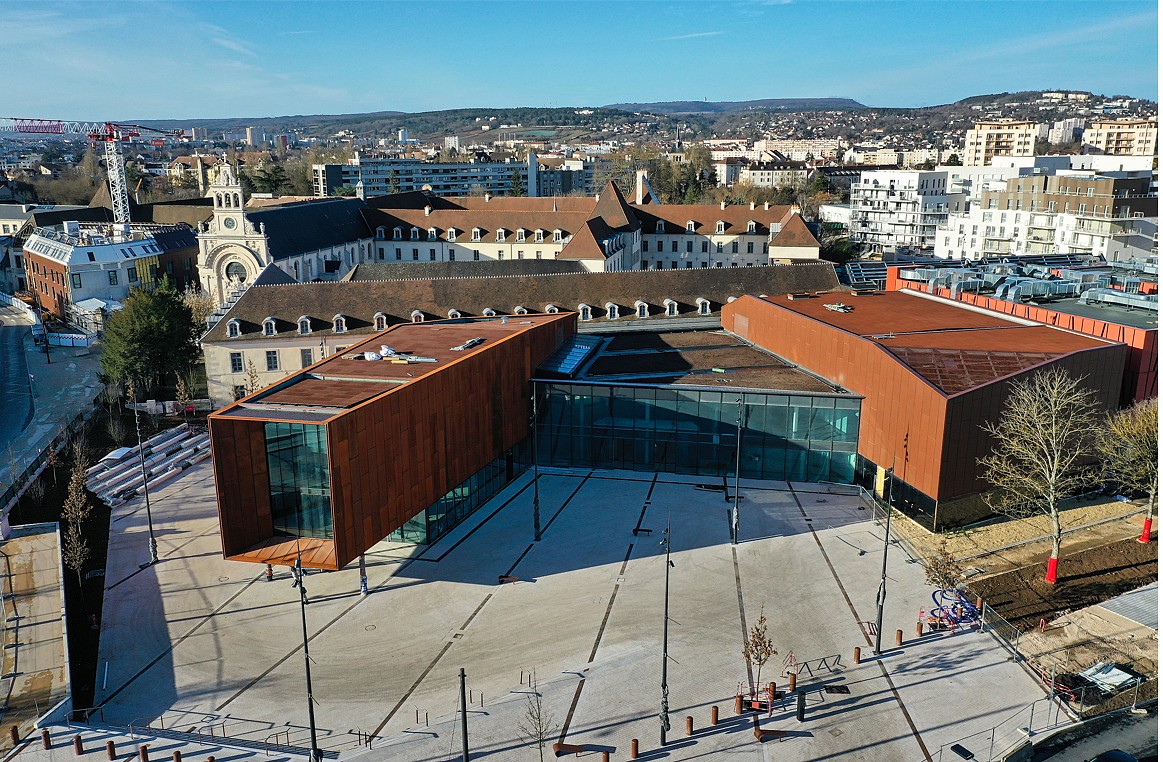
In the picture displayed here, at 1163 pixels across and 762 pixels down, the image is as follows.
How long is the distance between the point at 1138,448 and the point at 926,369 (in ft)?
32.2

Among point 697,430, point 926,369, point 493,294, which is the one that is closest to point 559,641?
point 697,430

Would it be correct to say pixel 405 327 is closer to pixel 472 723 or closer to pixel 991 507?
pixel 472 723

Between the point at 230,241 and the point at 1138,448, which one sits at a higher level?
the point at 230,241

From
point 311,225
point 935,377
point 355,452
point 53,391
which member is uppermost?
point 311,225

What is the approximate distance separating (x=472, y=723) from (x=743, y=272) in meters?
48.9

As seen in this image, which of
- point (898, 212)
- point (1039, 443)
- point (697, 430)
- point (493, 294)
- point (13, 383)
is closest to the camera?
point (1039, 443)

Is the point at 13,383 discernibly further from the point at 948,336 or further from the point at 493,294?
the point at 948,336

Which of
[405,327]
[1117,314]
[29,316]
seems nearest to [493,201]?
[29,316]

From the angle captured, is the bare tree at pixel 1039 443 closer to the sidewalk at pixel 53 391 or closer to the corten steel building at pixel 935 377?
the corten steel building at pixel 935 377

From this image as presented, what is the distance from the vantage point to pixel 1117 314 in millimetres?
52938

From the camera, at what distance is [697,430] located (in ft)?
164

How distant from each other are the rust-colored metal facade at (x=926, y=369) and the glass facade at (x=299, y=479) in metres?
27.3

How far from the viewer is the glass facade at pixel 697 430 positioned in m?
48.4

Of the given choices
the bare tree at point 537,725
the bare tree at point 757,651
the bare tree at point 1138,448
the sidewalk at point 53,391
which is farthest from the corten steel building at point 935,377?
the sidewalk at point 53,391
